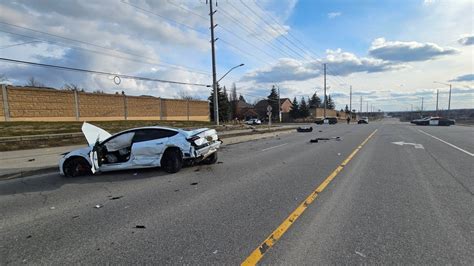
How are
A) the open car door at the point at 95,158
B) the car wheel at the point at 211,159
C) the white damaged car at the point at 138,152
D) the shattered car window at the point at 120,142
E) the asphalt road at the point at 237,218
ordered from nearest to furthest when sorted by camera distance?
the asphalt road at the point at 237,218 → the open car door at the point at 95,158 → the white damaged car at the point at 138,152 → the shattered car window at the point at 120,142 → the car wheel at the point at 211,159

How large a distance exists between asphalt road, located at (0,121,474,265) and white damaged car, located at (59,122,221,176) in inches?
25.4

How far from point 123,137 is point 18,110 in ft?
85.3

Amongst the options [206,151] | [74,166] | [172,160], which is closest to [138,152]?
[172,160]

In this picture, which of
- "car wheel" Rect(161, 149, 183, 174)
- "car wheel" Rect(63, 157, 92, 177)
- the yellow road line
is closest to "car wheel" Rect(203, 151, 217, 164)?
"car wheel" Rect(161, 149, 183, 174)

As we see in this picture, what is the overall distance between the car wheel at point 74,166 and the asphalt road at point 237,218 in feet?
1.79

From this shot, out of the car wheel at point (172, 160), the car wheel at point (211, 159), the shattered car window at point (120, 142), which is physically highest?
the shattered car window at point (120, 142)

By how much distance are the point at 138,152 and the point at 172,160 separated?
108cm

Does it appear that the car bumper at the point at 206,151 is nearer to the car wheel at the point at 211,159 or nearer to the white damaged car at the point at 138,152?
the white damaged car at the point at 138,152

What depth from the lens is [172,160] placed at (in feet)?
30.0

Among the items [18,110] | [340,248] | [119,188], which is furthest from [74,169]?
[18,110]

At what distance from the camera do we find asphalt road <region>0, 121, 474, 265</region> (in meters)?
3.61

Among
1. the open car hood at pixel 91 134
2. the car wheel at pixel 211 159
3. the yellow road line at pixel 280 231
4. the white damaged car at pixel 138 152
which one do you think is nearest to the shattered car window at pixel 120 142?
the white damaged car at pixel 138 152

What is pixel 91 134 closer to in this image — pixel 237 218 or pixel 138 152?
pixel 138 152

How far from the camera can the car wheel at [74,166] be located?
9078mm
